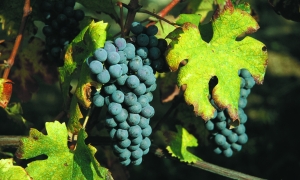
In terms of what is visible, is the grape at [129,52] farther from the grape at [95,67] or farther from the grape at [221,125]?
the grape at [221,125]

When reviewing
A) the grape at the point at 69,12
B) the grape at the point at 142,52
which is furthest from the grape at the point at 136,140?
the grape at the point at 69,12

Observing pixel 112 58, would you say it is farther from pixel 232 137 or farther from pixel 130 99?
pixel 232 137

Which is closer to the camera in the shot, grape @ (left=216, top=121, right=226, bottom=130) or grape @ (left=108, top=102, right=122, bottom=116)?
grape @ (left=108, top=102, right=122, bottom=116)

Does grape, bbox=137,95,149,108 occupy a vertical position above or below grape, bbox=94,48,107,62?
below

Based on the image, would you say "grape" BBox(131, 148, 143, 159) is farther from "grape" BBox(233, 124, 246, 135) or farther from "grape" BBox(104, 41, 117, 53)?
"grape" BBox(233, 124, 246, 135)

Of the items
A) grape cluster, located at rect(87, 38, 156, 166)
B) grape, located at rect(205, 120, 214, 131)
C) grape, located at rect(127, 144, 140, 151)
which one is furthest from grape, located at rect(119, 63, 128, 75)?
grape, located at rect(205, 120, 214, 131)

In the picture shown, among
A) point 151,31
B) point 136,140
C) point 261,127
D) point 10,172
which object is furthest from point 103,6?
point 261,127
